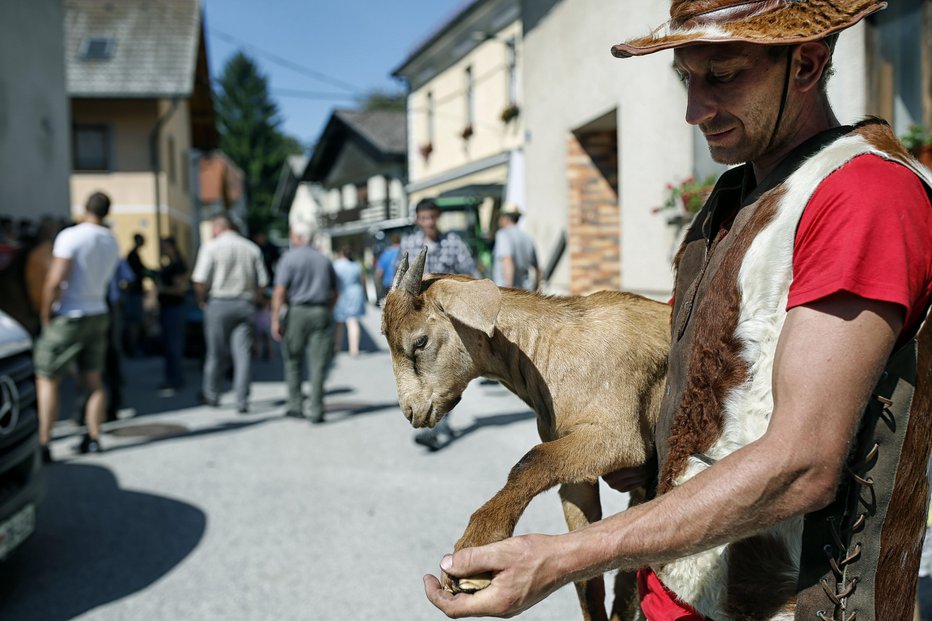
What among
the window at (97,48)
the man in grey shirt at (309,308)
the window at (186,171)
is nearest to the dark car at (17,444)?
the man in grey shirt at (309,308)

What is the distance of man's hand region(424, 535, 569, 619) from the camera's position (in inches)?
44.8

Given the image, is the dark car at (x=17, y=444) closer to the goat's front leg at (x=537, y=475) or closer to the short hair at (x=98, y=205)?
the short hair at (x=98, y=205)

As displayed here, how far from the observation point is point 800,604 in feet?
4.10

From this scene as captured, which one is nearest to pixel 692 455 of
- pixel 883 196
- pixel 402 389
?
pixel 883 196

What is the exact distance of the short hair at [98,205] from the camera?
664cm

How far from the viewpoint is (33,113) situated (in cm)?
1355

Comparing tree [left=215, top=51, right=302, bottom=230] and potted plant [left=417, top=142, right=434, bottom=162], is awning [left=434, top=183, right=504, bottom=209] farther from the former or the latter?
tree [left=215, top=51, right=302, bottom=230]

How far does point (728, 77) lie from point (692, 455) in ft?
2.04

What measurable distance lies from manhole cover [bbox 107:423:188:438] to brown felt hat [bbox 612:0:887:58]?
23.5 ft

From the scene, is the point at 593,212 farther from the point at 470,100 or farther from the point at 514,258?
the point at 470,100

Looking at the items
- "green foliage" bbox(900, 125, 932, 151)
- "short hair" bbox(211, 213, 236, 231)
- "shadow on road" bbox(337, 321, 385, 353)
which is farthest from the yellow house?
"green foliage" bbox(900, 125, 932, 151)

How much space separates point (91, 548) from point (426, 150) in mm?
21093

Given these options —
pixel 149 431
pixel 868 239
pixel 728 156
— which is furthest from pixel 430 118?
pixel 868 239

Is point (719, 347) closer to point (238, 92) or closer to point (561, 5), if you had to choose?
point (561, 5)
